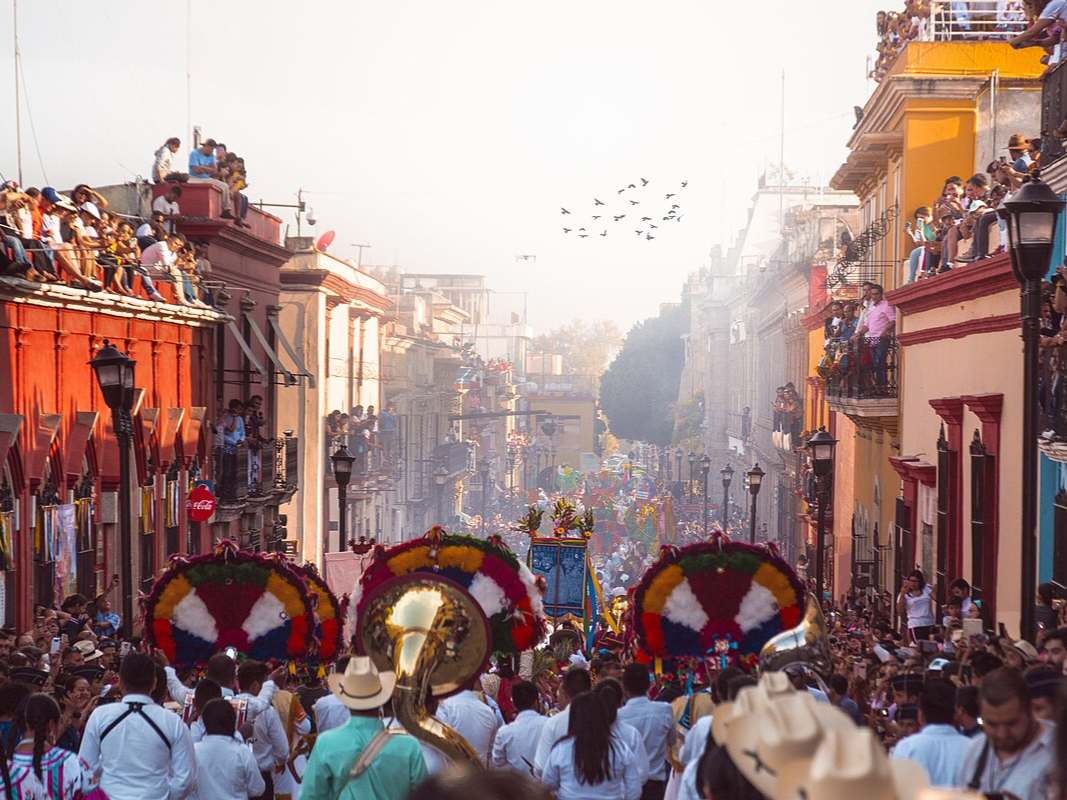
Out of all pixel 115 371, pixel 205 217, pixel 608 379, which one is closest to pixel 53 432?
pixel 115 371

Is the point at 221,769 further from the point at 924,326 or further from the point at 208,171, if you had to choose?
the point at 208,171

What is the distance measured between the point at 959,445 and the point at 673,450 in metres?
79.2

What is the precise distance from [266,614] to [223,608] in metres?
0.27

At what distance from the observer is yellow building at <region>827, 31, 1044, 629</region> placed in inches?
812

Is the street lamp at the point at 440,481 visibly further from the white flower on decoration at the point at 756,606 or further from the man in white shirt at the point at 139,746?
the man in white shirt at the point at 139,746

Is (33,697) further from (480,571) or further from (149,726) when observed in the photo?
(480,571)

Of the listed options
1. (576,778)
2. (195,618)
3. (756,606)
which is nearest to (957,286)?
(756,606)

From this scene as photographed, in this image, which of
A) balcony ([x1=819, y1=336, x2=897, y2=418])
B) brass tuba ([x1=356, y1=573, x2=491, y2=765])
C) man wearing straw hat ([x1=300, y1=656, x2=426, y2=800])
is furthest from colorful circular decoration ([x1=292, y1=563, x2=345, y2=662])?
balcony ([x1=819, y1=336, x2=897, y2=418])

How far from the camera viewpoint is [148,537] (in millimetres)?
26562

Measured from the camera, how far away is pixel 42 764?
7488 mm

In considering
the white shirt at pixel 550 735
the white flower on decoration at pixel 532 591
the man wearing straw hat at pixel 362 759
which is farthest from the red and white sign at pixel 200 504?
the man wearing straw hat at pixel 362 759

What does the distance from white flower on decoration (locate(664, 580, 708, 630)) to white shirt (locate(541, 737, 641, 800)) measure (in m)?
2.81

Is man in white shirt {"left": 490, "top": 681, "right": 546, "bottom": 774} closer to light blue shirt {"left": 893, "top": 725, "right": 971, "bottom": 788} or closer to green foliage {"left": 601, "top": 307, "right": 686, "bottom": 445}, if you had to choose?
light blue shirt {"left": 893, "top": 725, "right": 971, "bottom": 788}

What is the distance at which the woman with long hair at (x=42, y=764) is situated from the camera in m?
7.46
